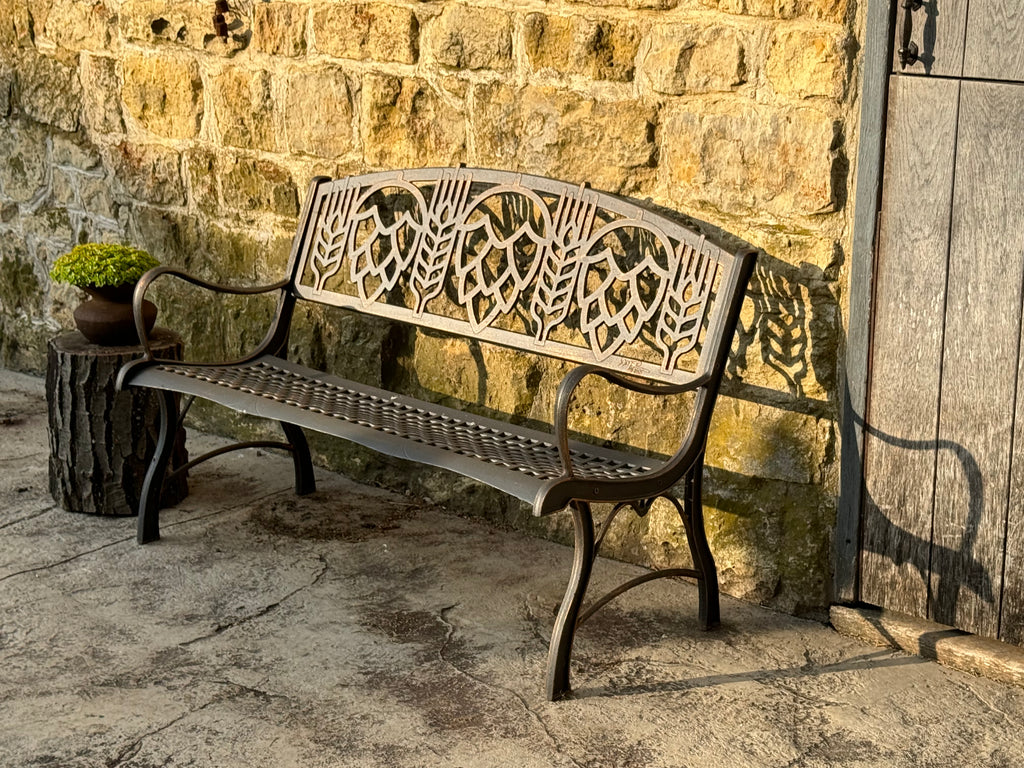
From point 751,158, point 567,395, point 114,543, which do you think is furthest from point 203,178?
point 567,395

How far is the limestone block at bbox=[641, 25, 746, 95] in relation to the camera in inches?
133

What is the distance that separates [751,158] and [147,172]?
240cm

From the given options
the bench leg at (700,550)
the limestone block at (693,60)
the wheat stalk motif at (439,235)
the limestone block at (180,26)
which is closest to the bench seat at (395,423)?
the bench leg at (700,550)

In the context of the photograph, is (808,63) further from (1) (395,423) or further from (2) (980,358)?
(1) (395,423)

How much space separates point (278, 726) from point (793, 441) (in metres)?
1.47

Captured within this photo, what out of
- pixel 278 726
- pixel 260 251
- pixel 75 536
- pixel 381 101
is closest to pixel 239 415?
pixel 260 251

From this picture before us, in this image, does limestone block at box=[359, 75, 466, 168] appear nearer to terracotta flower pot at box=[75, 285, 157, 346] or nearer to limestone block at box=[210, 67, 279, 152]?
limestone block at box=[210, 67, 279, 152]

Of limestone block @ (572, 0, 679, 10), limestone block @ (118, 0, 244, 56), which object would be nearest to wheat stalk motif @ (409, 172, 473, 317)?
limestone block @ (572, 0, 679, 10)

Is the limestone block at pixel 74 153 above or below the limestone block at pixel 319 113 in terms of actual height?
below

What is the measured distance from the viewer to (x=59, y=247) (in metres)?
5.32

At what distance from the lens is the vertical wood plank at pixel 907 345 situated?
10.4 feet

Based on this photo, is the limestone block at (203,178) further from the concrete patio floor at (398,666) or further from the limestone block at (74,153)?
the concrete patio floor at (398,666)

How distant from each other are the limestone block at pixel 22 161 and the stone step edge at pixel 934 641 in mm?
3518

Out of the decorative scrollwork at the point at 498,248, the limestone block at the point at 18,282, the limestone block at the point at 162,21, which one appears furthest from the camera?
the limestone block at the point at 18,282
